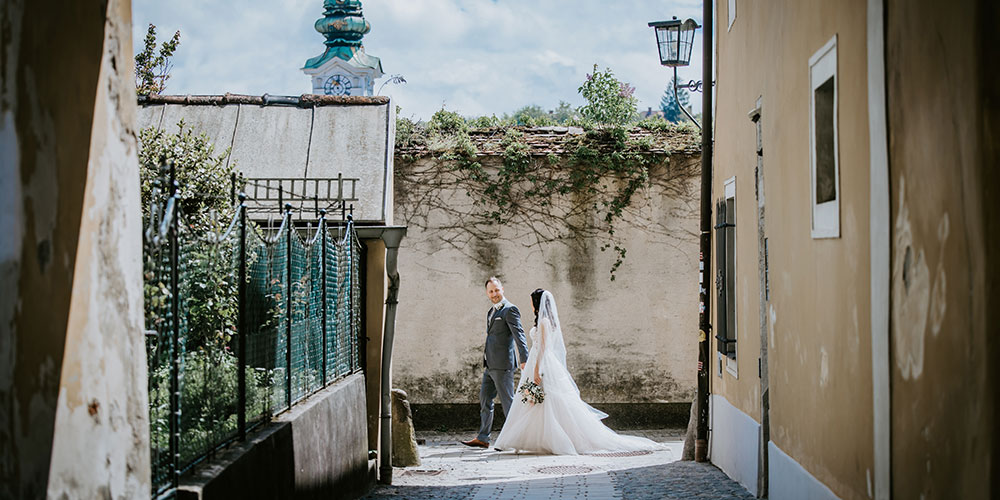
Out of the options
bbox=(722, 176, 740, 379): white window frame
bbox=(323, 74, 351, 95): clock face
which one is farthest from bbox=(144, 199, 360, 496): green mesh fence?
bbox=(323, 74, 351, 95): clock face

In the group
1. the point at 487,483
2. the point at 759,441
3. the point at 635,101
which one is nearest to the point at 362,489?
the point at 487,483

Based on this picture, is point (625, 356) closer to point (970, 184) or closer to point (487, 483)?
point (487, 483)

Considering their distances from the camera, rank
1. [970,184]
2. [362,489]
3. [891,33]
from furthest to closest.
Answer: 1. [362,489]
2. [891,33]
3. [970,184]

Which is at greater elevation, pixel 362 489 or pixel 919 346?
A: pixel 919 346

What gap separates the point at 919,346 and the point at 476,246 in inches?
427

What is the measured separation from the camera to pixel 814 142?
6.88 m

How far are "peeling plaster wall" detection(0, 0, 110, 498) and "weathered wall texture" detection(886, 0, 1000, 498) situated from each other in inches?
117

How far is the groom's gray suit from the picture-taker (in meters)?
13.2

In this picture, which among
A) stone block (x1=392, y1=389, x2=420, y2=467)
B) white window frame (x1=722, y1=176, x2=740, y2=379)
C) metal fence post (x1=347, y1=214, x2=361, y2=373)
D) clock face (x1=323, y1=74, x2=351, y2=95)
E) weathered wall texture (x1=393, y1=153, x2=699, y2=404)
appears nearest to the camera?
metal fence post (x1=347, y1=214, x2=361, y2=373)

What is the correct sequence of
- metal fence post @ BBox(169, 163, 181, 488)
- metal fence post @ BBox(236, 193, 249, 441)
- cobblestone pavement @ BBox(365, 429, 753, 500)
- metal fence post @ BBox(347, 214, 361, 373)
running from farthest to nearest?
1. metal fence post @ BBox(347, 214, 361, 373)
2. cobblestone pavement @ BBox(365, 429, 753, 500)
3. metal fence post @ BBox(236, 193, 249, 441)
4. metal fence post @ BBox(169, 163, 181, 488)

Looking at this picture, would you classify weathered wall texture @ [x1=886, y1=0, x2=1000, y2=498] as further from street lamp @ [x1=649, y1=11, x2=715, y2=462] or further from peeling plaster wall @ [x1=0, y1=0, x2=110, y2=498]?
street lamp @ [x1=649, y1=11, x2=715, y2=462]

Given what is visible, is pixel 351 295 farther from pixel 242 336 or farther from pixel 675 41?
pixel 675 41

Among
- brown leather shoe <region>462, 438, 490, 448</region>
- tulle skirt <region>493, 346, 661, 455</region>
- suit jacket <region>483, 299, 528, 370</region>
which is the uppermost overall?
suit jacket <region>483, 299, 528, 370</region>

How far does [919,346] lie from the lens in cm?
462
